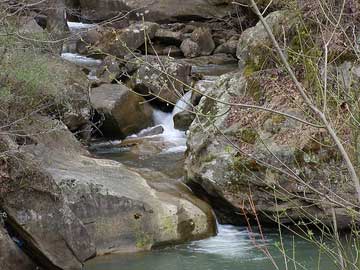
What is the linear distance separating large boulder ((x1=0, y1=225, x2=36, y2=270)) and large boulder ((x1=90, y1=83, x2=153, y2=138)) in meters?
5.09

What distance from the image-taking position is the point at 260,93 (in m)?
8.00

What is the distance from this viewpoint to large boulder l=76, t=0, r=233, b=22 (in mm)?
20969

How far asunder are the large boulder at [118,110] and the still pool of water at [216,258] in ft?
14.4

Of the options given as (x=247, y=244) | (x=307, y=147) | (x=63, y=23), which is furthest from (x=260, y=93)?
(x=63, y=23)

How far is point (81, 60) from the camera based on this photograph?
15883mm

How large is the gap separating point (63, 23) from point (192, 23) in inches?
244

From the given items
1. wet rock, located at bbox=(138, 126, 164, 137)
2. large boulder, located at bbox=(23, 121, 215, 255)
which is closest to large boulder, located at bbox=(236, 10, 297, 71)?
large boulder, located at bbox=(23, 121, 215, 255)

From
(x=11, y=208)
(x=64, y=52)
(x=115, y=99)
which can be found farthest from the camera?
(x=64, y=52)

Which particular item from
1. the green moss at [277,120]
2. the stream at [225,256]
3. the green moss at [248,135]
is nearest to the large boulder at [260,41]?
the green moss at [277,120]

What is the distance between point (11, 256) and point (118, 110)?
5.43 meters

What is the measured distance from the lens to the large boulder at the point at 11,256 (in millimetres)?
5801

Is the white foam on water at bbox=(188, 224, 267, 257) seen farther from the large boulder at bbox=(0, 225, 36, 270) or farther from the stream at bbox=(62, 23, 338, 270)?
the large boulder at bbox=(0, 225, 36, 270)

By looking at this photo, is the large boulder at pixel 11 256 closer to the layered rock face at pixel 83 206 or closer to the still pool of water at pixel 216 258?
the layered rock face at pixel 83 206

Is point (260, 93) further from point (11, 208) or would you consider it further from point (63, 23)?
point (63, 23)
